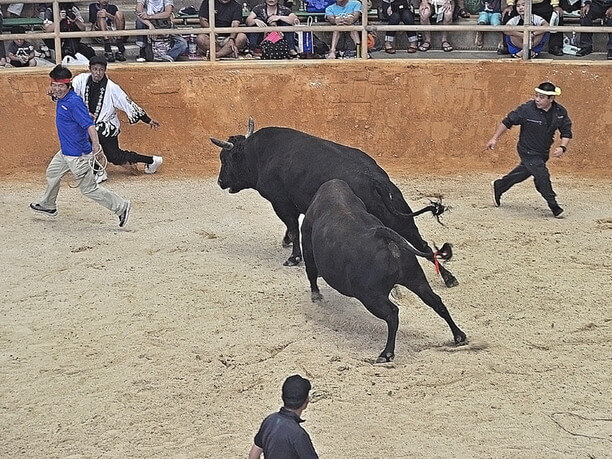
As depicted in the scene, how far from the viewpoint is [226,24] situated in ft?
48.4

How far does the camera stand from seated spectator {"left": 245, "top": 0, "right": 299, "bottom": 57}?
14492 millimetres

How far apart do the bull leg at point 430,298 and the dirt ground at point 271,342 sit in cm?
11

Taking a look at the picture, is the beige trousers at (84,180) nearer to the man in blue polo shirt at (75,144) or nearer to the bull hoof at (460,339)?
the man in blue polo shirt at (75,144)

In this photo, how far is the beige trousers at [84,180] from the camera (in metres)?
10.9

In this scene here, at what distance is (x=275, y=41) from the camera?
14.5 meters

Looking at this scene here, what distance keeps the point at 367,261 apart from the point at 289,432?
9.48 ft

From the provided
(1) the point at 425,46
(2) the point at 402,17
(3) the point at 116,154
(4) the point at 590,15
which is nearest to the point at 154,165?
(3) the point at 116,154

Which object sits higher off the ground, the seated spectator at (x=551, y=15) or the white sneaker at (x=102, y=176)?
the seated spectator at (x=551, y=15)

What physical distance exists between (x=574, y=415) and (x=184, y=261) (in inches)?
178

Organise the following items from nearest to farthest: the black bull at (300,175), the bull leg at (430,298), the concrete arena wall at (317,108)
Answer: the bull leg at (430,298) → the black bull at (300,175) → the concrete arena wall at (317,108)

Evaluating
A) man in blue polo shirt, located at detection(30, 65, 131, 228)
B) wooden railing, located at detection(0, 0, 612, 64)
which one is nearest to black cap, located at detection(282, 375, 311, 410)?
man in blue polo shirt, located at detection(30, 65, 131, 228)

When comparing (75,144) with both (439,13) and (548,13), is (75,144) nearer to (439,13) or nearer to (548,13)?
(439,13)

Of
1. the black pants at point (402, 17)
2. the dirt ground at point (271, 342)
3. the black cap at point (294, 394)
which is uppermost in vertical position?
the black pants at point (402, 17)

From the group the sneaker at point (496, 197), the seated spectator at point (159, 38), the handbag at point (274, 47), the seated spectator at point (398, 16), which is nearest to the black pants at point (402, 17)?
the seated spectator at point (398, 16)
